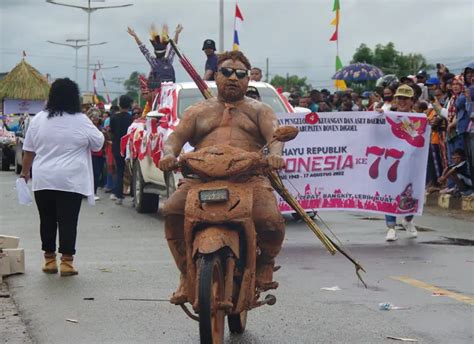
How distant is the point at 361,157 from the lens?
44.9 ft

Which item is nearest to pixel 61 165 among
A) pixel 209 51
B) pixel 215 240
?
pixel 215 240

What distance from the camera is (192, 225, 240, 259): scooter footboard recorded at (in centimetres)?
641

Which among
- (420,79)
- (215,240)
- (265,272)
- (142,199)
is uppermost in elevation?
(420,79)

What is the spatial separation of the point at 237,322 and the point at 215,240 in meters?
1.22

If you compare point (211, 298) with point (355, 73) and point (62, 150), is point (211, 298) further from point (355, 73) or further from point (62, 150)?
point (355, 73)

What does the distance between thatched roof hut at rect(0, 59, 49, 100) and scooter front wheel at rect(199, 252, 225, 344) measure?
3426 cm

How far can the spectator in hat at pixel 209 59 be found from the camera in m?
17.8

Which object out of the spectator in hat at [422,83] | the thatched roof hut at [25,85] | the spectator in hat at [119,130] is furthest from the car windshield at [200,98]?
the thatched roof hut at [25,85]

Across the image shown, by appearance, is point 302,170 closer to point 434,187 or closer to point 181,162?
point 434,187

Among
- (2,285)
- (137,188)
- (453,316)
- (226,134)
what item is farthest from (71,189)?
(137,188)

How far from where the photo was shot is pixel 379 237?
532 inches

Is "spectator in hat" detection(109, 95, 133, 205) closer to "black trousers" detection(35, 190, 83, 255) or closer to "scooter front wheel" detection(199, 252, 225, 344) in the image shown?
"black trousers" detection(35, 190, 83, 255)

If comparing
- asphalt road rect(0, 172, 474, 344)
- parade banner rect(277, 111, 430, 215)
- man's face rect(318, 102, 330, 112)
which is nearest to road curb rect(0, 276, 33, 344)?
asphalt road rect(0, 172, 474, 344)

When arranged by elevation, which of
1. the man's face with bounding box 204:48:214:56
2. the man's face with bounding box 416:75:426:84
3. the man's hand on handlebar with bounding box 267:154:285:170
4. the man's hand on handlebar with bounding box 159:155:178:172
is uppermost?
the man's face with bounding box 204:48:214:56
